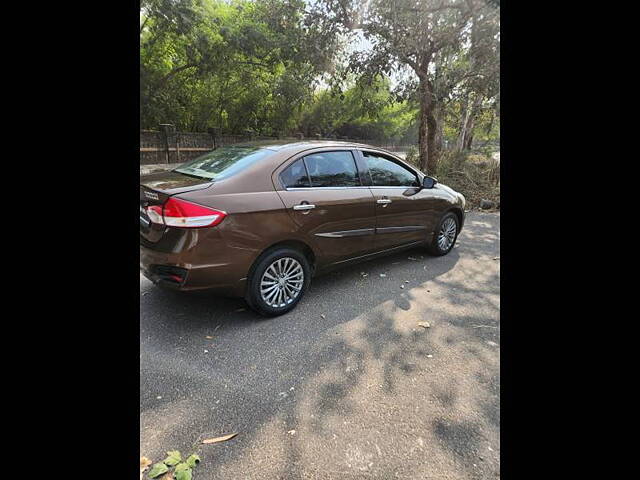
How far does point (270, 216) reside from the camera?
117 inches

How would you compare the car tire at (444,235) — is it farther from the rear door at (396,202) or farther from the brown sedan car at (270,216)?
the brown sedan car at (270,216)

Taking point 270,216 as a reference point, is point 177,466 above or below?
below

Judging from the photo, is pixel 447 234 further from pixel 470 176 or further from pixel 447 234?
pixel 470 176

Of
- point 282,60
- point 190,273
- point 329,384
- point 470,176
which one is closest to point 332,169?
point 190,273

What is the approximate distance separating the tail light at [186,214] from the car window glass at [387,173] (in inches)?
78.9

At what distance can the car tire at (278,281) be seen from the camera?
3.03 metres

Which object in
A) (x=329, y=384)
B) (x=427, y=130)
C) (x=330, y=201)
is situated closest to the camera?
(x=329, y=384)

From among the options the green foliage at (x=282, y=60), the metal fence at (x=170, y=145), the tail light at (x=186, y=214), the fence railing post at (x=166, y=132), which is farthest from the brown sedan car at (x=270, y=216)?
the fence railing post at (x=166, y=132)

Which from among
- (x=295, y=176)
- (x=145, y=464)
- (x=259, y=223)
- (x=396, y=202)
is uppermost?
(x=295, y=176)

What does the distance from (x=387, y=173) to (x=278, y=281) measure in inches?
77.2

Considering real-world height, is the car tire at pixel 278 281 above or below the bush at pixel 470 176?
below

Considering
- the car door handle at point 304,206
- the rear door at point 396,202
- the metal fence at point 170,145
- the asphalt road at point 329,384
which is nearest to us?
the asphalt road at point 329,384
